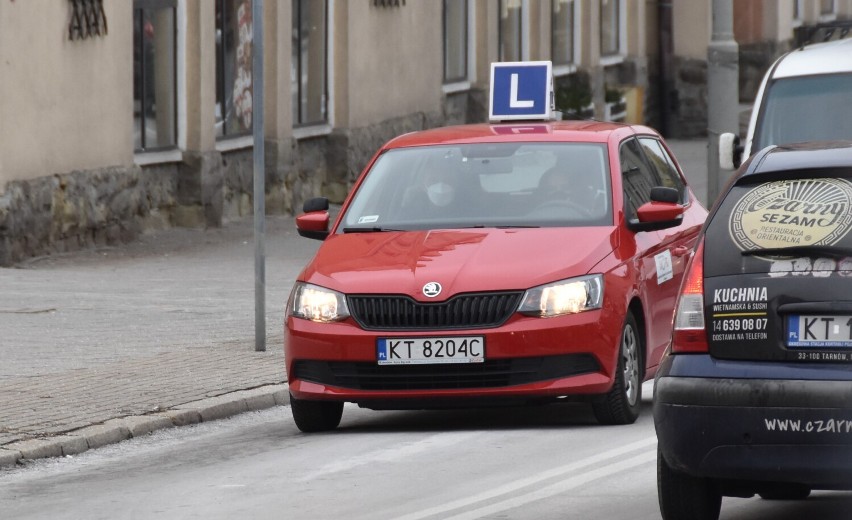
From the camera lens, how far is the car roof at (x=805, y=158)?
7.02 meters

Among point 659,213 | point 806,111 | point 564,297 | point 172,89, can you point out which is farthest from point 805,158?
point 172,89

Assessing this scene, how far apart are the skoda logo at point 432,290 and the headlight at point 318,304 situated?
1.39 feet

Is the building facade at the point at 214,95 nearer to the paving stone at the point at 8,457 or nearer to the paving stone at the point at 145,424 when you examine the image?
the paving stone at the point at 145,424

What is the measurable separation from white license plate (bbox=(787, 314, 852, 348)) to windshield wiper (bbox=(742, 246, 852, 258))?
21 centimetres

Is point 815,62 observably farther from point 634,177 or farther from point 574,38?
point 574,38

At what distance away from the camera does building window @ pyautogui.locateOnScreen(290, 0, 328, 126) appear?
89.4ft

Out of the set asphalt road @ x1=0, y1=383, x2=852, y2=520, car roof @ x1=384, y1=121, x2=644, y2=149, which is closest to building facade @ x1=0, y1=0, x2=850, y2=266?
car roof @ x1=384, y1=121, x2=644, y2=149

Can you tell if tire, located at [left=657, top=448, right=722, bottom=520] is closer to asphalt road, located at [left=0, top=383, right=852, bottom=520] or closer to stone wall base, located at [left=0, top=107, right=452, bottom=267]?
asphalt road, located at [left=0, top=383, right=852, bottom=520]

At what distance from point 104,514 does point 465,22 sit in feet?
84.0

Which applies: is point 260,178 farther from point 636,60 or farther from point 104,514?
point 636,60

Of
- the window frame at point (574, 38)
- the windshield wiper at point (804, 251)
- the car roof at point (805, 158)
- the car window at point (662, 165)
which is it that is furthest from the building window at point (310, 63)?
the windshield wiper at point (804, 251)

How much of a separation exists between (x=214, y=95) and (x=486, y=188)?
1390 centimetres

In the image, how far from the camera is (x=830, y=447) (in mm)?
6613

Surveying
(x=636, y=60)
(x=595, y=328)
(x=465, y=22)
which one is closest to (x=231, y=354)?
(x=595, y=328)
